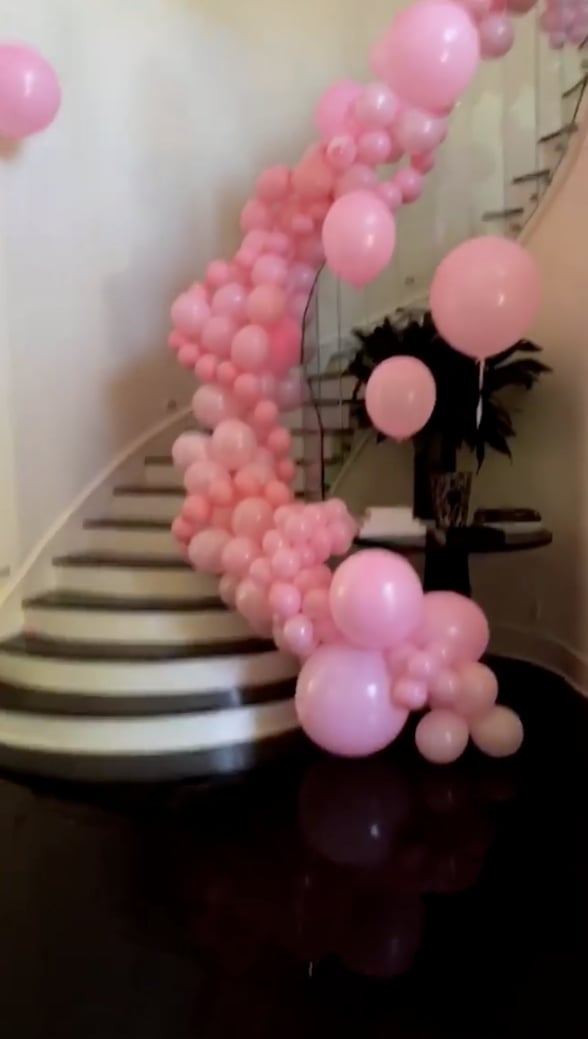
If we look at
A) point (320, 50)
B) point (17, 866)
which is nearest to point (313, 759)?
point (17, 866)

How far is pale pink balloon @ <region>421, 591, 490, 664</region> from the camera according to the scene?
10.1 feet

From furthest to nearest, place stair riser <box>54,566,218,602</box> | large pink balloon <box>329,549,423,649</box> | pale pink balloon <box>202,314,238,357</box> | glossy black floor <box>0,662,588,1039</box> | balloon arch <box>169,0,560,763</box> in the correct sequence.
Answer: stair riser <box>54,566,218,602</box> → pale pink balloon <box>202,314,238,357</box> → balloon arch <box>169,0,560,763</box> → large pink balloon <box>329,549,423,649</box> → glossy black floor <box>0,662,588,1039</box>

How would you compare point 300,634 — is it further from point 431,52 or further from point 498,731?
point 431,52

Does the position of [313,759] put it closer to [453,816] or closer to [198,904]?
[453,816]

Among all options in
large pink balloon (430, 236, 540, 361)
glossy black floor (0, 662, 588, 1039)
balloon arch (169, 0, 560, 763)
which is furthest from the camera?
large pink balloon (430, 236, 540, 361)

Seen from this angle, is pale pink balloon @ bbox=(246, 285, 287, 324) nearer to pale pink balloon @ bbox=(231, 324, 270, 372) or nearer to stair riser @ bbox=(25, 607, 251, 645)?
pale pink balloon @ bbox=(231, 324, 270, 372)

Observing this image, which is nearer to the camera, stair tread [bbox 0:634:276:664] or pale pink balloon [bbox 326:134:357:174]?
pale pink balloon [bbox 326:134:357:174]

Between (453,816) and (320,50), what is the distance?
3728 mm

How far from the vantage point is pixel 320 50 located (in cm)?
494

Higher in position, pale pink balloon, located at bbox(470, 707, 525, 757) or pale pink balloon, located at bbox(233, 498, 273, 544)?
pale pink balloon, located at bbox(233, 498, 273, 544)

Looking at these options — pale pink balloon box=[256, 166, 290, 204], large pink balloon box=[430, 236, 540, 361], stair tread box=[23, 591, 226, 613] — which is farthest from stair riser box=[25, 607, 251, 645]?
pale pink balloon box=[256, 166, 290, 204]

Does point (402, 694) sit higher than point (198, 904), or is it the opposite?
point (402, 694)

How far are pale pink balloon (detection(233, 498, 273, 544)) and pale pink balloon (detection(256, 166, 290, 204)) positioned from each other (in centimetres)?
112

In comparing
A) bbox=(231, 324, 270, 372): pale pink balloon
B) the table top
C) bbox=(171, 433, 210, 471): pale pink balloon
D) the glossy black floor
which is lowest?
the glossy black floor
